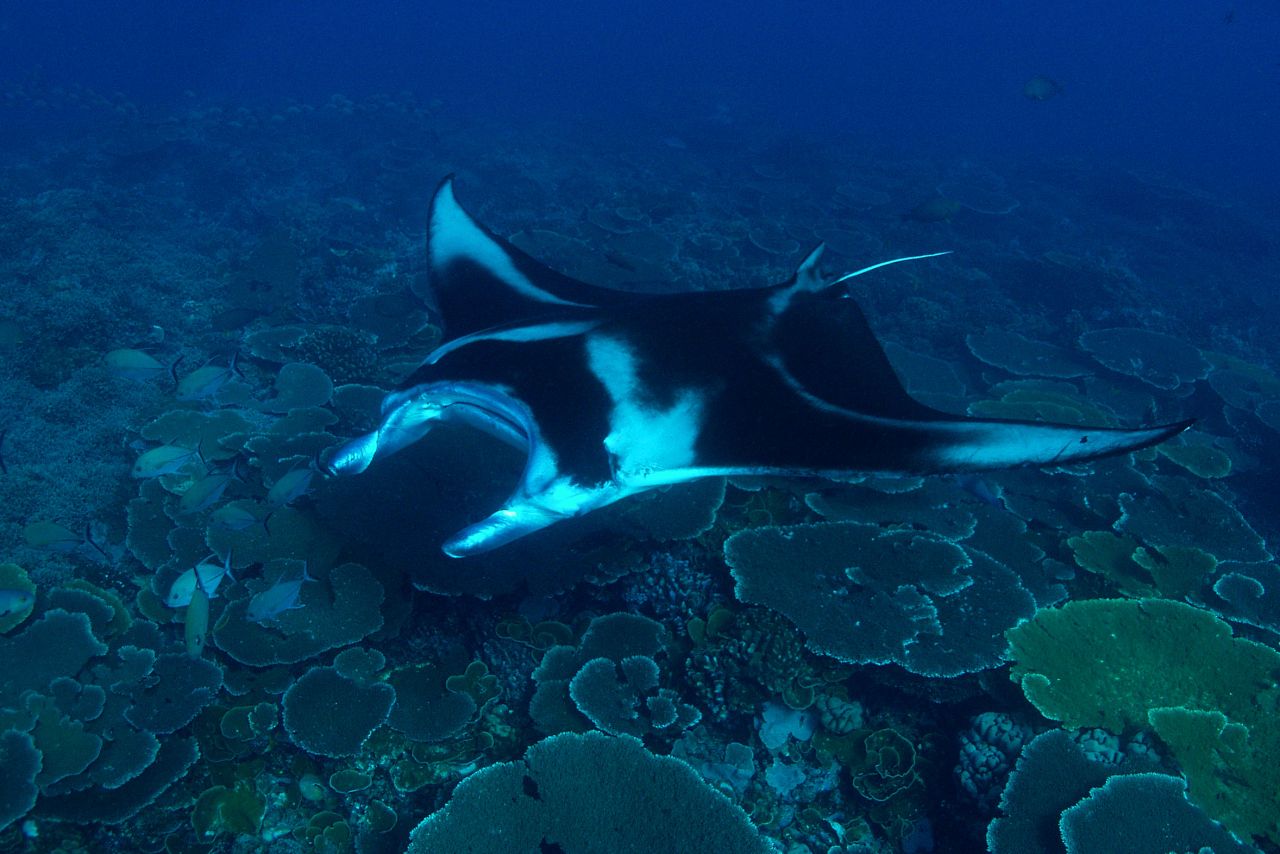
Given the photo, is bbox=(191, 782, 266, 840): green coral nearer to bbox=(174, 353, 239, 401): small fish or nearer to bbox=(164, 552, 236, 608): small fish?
bbox=(164, 552, 236, 608): small fish

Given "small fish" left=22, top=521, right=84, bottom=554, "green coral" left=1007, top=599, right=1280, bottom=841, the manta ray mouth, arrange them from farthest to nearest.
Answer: "small fish" left=22, top=521, right=84, bottom=554 < "green coral" left=1007, top=599, right=1280, bottom=841 < the manta ray mouth

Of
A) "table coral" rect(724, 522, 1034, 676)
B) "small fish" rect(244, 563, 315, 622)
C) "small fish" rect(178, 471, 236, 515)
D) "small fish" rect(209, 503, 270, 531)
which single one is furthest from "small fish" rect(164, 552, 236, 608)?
"table coral" rect(724, 522, 1034, 676)

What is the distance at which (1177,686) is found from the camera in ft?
12.1

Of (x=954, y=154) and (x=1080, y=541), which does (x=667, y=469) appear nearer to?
(x=1080, y=541)

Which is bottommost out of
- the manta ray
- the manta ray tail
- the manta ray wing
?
the manta ray wing

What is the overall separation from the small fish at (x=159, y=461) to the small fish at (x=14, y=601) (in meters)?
0.99

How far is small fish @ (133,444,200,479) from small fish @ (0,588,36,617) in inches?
38.8

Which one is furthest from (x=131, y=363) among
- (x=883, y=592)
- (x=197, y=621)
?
(x=883, y=592)

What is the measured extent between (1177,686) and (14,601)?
646 centimetres

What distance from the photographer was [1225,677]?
12.2ft

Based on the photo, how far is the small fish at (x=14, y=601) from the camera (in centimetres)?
341

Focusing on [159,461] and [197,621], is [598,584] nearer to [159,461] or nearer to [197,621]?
[197,621]

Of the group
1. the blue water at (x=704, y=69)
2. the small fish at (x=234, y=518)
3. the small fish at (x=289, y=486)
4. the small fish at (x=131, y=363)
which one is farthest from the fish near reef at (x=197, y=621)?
the blue water at (x=704, y=69)

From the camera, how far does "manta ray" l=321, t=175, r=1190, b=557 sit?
2492mm
